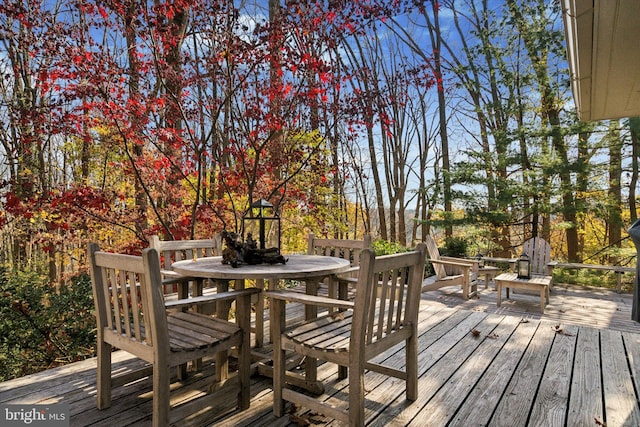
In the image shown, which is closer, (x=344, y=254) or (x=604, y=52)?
(x=604, y=52)

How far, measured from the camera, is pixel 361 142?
34.5ft

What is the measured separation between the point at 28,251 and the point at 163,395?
772cm

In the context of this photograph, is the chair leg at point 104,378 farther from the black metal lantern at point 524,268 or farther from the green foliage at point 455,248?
the green foliage at point 455,248

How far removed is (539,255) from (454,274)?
1.58 metres

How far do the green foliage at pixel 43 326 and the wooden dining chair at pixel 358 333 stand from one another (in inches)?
98.5

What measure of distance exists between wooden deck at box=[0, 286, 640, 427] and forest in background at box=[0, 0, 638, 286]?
244 cm

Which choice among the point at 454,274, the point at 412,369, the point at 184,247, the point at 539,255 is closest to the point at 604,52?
the point at 412,369

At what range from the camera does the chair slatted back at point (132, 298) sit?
5.44 feet

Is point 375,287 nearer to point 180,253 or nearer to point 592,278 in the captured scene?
point 180,253

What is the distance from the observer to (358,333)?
178cm

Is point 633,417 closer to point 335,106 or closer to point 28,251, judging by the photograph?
point 335,106

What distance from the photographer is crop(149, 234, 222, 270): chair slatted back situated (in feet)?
9.57

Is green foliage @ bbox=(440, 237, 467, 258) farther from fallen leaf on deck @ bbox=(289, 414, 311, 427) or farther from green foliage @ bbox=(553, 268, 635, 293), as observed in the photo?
fallen leaf on deck @ bbox=(289, 414, 311, 427)

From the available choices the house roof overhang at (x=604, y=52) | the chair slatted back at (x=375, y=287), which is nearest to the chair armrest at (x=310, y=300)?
the chair slatted back at (x=375, y=287)
